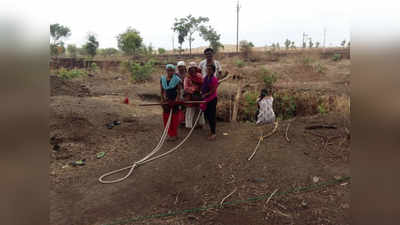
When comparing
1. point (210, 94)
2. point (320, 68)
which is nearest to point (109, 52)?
point (320, 68)

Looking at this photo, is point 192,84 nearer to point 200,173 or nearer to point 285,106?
point 200,173

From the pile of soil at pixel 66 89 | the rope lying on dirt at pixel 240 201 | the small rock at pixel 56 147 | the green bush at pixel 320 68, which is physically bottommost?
the rope lying on dirt at pixel 240 201

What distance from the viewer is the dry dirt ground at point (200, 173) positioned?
10.7ft

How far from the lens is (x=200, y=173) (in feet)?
14.0

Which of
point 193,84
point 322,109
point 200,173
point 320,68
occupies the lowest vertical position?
point 200,173

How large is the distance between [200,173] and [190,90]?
192 centimetres

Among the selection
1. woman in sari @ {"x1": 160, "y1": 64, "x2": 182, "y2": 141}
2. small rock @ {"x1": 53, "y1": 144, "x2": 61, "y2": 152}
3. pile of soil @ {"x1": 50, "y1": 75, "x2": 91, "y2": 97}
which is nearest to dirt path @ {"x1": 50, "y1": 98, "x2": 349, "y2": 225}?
small rock @ {"x1": 53, "y1": 144, "x2": 61, "y2": 152}

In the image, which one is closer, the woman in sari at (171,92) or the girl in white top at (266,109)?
the woman in sari at (171,92)

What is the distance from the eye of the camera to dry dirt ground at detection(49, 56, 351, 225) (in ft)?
10.7

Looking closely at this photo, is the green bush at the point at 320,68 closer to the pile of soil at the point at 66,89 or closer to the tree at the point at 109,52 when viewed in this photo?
the pile of soil at the point at 66,89

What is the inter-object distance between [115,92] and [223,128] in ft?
24.8

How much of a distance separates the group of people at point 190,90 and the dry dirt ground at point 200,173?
47 centimetres

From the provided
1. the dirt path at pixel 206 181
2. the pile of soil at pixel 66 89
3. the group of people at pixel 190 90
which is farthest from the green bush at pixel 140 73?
the group of people at pixel 190 90

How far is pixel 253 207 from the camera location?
11.1ft
